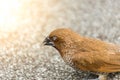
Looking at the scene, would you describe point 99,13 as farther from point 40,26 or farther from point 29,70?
point 29,70

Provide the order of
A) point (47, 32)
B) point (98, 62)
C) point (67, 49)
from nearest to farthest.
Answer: point (98, 62) < point (67, 49) < point (47, 32)

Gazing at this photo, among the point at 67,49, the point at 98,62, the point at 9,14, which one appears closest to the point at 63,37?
the point at 67,49

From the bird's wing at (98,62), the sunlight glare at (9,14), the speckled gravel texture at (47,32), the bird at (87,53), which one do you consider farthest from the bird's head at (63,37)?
the sunlight glare at (9,14)

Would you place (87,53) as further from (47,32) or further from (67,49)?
(47,32)

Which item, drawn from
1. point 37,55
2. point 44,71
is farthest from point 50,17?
point 44,71

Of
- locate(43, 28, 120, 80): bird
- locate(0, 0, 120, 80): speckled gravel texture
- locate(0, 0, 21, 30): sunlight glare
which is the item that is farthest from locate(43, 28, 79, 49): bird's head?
locate(0, 0, 21, 30): sunlight glare

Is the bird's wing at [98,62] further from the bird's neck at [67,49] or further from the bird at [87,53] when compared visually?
the bird's neck at [67,49]
